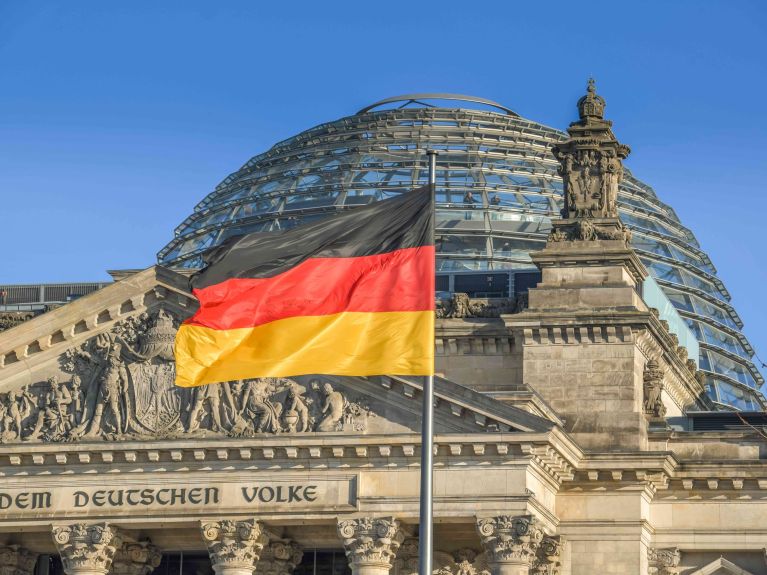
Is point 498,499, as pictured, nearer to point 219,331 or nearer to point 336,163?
point 219,331

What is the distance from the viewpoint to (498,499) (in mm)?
68375

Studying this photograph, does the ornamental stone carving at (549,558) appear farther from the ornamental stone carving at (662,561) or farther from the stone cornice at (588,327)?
the stone cornice at (588,327)

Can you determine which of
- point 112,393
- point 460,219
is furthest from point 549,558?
point 460,219

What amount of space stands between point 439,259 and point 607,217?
18.8 meters

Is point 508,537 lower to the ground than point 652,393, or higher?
lower

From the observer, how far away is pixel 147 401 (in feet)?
235

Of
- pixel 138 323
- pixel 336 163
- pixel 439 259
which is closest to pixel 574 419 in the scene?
pixel 138 323

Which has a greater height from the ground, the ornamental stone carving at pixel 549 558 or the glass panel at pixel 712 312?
the glass panel at pixel 712 312

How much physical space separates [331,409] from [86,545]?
913 cm

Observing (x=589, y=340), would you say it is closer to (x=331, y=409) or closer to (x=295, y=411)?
(x=331, y=409)

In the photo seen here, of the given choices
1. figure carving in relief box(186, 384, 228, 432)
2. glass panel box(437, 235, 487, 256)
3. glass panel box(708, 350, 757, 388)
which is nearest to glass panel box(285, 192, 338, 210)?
glass panel box(437, 235, 487, 256)

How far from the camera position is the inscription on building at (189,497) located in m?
69.6

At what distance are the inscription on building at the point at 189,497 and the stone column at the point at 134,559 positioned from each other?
259cm

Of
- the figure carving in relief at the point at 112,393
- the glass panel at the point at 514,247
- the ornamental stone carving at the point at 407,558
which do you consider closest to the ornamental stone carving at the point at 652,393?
the ornamental stone carving at the point at 407,558
